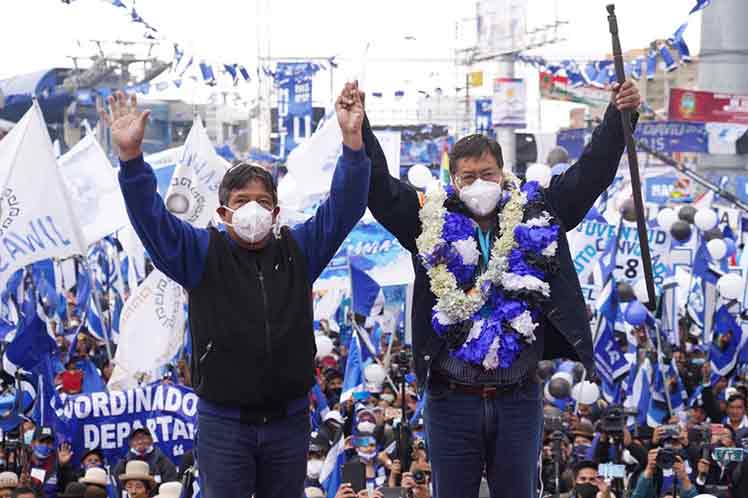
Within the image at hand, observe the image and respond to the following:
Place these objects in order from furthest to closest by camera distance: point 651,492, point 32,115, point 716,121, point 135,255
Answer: point 716,121
point 135,255
point 32,115
point 651,492

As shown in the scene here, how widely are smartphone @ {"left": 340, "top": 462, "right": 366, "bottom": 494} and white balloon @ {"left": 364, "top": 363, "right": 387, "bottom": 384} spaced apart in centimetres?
445

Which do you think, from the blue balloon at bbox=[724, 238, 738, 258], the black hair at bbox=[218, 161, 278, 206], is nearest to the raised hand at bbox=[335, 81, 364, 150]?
the black hair at bbox=[218, 161, 278, 206]

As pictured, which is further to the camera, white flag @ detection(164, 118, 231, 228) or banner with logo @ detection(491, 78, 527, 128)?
banner with logo @ detection(491, 78, 527, 128)

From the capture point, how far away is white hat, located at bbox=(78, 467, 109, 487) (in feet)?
29.1

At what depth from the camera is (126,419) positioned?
30.8ft

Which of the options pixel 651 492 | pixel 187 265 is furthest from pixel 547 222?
pixel 651 492

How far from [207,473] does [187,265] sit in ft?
2.10

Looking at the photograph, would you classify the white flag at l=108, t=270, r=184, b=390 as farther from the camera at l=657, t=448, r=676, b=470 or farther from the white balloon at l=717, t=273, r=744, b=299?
the white balloon at l=717, t=273, r=744, b=299

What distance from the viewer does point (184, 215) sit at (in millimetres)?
11164

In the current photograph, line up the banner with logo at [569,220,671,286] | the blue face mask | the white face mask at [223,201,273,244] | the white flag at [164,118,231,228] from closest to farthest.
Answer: the white face mask at [223,201,273,244] < the blue face mask < the white flag at [164,118,231,228] < the banner with logo at [569,220,671,286]

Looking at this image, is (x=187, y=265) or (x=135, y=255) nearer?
(x=187, y=265)

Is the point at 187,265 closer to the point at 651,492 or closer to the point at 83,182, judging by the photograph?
the point at 651,492

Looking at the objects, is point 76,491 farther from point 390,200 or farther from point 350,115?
point 350,115

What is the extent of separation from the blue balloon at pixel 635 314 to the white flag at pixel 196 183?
164 inches
